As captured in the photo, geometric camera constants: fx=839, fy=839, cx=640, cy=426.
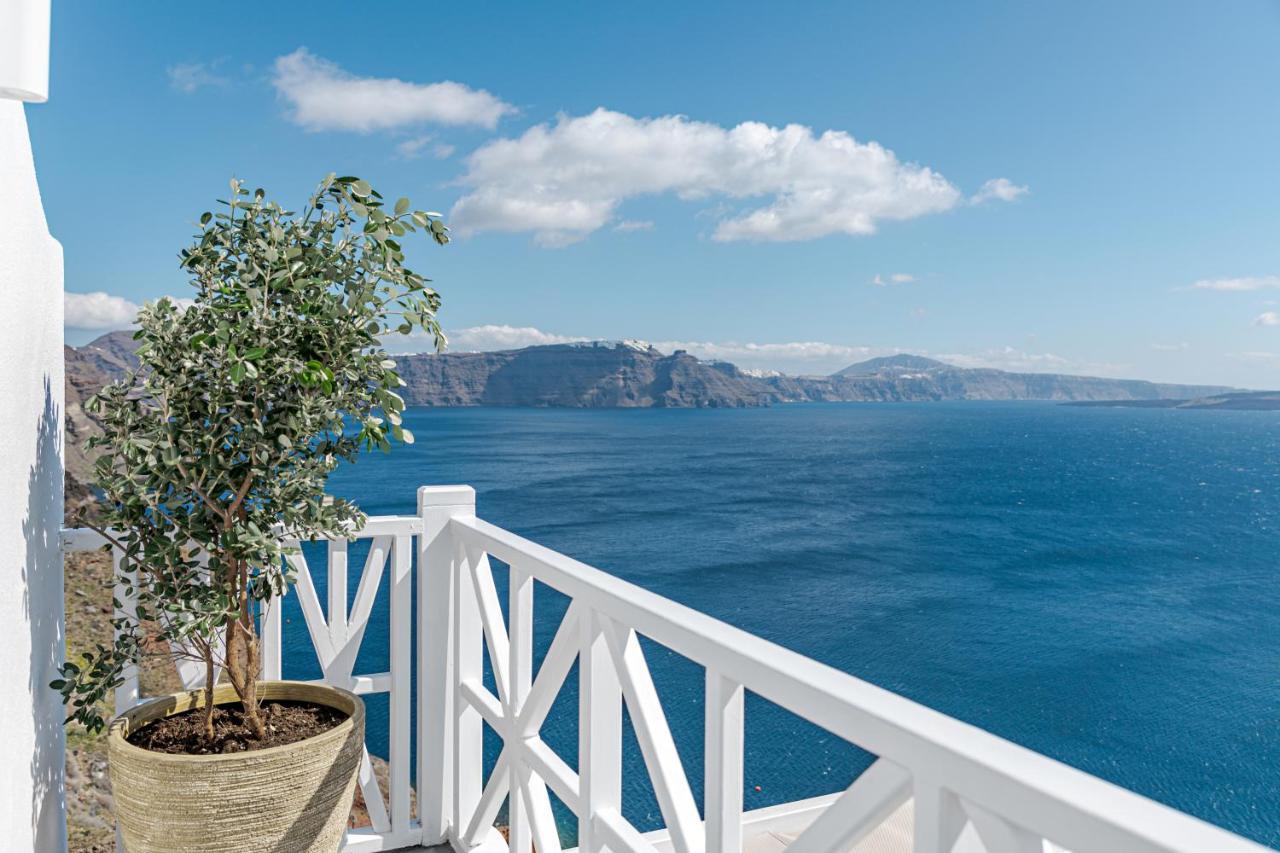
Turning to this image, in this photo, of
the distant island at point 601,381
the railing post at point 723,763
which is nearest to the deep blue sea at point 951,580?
the railing post at point 723,763

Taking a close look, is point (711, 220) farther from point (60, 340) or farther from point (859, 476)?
point (60, 340)

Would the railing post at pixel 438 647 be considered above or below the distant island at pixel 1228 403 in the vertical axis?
below

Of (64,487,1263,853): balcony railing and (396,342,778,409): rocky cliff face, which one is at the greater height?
(396,342,778,409): rocky cliff face

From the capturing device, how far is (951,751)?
2.40 feet

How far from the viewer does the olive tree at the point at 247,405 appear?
1.65 metres

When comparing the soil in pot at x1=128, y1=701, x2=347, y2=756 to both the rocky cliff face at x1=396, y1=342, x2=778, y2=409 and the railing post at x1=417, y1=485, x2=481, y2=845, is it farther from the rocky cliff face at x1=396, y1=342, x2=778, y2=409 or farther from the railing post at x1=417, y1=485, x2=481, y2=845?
the rocky cliff face at x1=396, y1=342, x2=778, y2=409

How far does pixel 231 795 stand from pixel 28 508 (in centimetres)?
68

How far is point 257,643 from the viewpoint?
189cm

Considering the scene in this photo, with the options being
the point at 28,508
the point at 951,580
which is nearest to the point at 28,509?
the point at 28,508

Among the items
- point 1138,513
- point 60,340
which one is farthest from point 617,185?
point 60,340

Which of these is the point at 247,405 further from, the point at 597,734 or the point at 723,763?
the point at 723,763

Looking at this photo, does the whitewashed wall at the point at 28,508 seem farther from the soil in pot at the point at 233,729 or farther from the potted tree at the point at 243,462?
the soil in pot at the point at 233,729

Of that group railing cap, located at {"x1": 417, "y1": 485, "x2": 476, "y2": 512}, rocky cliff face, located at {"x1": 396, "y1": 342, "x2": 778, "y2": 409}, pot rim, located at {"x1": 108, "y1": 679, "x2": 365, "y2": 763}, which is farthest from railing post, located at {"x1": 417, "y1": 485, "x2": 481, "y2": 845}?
rocky cliff face, located at {"x1": 396, "y1": 342, "x2": 778, "y2": 409}

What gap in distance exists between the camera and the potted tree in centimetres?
164
